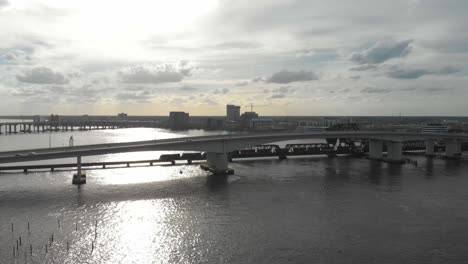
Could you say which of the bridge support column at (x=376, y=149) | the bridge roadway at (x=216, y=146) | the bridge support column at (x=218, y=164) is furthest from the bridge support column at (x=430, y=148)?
the bridge support column at (x=218, y=164)

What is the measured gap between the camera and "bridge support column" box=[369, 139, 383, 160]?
8188cm

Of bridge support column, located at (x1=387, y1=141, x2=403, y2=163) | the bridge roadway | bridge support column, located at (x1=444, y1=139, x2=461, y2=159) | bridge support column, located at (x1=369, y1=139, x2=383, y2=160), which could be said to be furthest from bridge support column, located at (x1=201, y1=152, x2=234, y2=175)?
bridge support column, located at (x1=444, y1=139, x2=461, y2=159)

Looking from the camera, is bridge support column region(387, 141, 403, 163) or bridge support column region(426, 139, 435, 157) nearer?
bridge support column region(387, 141, 403, 163)

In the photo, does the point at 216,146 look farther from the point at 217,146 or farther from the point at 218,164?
the point at 218,164

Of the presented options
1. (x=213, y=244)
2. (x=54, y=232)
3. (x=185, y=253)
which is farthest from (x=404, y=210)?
(x=54, y=232)

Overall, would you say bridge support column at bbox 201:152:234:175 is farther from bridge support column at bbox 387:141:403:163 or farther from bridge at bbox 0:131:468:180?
bridge support column at bbox 387:141:403:163

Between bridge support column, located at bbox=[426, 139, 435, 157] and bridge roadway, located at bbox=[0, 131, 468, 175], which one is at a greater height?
bridge roadway, located at bbox=[0, 131, 468, 175]

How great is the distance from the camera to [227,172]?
60125 millimetres

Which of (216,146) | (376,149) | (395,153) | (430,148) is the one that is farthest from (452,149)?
(216,146)

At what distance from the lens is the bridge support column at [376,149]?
81.9 meters

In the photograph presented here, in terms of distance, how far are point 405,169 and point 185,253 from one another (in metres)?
54.5

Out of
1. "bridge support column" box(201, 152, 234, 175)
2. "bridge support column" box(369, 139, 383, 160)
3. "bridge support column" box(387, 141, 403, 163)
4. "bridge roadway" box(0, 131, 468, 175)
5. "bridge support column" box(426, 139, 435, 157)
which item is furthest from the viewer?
"bridge support column" box(426, 139, 435, 157)

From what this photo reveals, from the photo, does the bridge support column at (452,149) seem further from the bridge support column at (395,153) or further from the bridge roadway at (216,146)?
the bridge support column at (395,153)

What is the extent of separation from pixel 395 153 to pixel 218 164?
1596 inches
